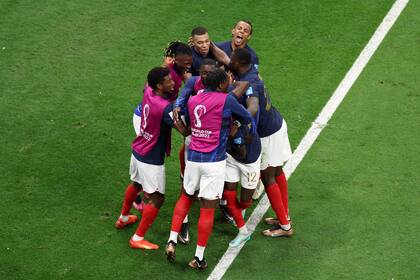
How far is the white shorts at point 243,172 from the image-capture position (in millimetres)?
8719

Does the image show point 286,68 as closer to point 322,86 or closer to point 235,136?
point 322,86

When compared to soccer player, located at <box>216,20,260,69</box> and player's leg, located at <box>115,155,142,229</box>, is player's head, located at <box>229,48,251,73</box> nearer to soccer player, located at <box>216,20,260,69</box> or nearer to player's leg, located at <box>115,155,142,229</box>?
soccer player, located at <box>216,20,260,69</box>

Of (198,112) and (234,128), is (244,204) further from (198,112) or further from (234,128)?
(198,112)

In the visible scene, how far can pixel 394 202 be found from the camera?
959 centimetres

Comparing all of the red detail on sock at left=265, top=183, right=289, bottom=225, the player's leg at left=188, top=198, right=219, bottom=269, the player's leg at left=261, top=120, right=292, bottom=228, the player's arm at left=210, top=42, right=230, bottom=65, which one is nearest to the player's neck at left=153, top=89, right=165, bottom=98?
the player's arm at left=210, top=42, right=230, bottom=65

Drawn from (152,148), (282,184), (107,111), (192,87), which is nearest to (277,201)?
(282,184)

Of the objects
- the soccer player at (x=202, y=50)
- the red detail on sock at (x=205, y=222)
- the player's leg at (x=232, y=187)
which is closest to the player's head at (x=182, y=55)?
the soccer player at (x=202, y=50)

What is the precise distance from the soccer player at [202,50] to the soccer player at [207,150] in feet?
2.97

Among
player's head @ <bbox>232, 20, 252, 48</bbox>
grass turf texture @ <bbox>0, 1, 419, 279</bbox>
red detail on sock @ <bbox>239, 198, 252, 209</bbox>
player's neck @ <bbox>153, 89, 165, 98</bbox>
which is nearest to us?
player's neck @ <bbox>153, 89, 165, 98</bbox>

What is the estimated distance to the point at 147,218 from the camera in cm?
884

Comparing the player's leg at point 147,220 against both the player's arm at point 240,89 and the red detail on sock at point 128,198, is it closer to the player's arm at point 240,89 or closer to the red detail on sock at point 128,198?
the red detail on sock at point 128,198

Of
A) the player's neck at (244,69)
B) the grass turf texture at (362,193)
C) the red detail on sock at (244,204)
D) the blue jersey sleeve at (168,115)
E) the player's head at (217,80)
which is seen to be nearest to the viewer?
the player's head at (217,80)

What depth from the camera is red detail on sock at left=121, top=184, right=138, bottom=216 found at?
29.5 feet

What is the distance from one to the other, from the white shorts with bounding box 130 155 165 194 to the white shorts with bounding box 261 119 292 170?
1094 mm
